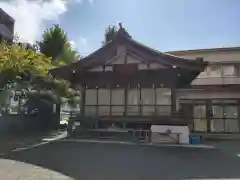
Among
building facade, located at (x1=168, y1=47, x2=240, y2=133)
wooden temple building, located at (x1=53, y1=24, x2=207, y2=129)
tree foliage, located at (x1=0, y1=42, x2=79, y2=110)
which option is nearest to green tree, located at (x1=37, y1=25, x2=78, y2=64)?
tree foliage, located at (x1=0, y1=42, x2=79, y2=110)

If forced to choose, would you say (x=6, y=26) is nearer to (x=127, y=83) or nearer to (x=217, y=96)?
(x=127, y=83)

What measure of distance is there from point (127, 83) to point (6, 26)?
2781cm

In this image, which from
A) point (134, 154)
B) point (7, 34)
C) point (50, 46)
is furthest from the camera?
point (7, 34)

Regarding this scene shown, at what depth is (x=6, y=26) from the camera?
39.9 metres

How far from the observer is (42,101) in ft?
71.3

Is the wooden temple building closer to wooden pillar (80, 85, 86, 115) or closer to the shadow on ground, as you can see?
wooden pillar (80, 85, 86, 115)

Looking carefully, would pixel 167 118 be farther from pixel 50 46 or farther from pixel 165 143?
pixel 50 46

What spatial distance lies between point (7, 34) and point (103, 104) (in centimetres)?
2476

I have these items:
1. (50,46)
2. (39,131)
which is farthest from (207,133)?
(50,46)

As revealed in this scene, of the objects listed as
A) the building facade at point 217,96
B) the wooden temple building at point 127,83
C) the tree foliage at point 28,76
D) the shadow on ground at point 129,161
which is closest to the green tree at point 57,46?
the tree foliage at point 28,76

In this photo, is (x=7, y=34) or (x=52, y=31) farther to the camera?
(x=7, y=34)

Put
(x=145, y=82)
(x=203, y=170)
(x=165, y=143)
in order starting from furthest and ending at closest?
1. (x=145, y=82)
2. (x=165, y=143)
3. (x=203, y=170)

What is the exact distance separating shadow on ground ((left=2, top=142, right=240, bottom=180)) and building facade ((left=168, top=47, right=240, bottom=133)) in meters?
8.56

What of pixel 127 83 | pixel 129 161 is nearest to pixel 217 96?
pixel 127 83
